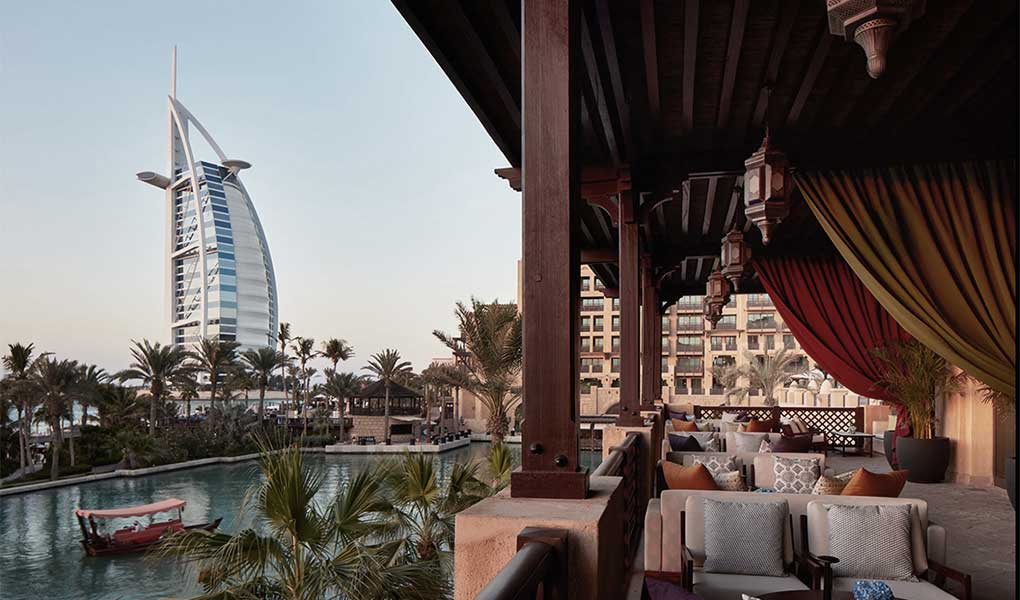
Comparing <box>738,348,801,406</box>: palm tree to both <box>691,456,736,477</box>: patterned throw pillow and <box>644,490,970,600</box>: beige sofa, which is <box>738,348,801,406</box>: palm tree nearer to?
<box>691,456,736,477</box>: patterned throw pillow

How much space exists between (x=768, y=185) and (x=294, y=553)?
392 centimetres

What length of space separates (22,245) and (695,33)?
74779mm

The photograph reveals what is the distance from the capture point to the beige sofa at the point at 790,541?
3416 mm

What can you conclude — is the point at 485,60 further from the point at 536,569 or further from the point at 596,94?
the point at 536,569

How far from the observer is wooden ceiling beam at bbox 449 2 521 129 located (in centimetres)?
339

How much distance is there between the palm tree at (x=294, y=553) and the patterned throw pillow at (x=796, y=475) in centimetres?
261

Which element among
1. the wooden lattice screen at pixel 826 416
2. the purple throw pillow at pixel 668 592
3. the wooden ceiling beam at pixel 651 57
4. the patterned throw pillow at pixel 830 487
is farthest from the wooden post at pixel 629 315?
the wooden lattice screen at pixel 826 416

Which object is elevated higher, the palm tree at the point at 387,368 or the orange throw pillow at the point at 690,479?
the orange throw pillow at the point at 690,479

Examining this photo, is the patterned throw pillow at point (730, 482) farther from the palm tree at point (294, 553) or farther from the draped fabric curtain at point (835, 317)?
the draped fabric curtain at point (835, 317)

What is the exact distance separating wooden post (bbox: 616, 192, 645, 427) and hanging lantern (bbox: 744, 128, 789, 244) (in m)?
1.91

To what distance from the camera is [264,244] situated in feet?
322

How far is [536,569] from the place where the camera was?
5.71 feet

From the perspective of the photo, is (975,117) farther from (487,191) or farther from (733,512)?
(487,191)

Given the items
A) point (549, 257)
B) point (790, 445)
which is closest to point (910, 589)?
point (549, 257)
